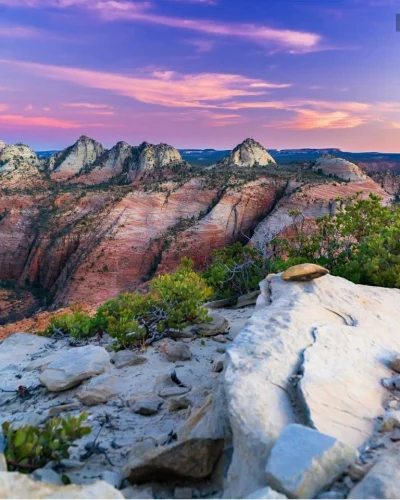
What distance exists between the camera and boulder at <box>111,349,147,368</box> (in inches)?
284

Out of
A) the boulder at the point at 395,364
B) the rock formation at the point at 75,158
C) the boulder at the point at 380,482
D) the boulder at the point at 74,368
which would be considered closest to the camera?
the boulder at the point at 380,482

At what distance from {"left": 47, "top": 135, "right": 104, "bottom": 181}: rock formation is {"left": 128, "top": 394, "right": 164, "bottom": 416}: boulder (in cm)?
6621

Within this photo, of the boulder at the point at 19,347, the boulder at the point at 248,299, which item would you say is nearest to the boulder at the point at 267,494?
the boulder at the point at 19,347

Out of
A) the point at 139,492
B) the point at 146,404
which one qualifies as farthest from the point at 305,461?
the point at 146,404

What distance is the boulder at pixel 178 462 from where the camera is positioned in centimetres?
391

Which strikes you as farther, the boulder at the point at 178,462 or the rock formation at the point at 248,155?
the rock formation at the point at 248,155

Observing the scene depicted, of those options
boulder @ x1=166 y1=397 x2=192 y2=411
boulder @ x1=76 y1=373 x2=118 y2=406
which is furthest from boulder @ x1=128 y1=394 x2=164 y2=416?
boulder @ x1=76 y1=373 x2=118 y2=406

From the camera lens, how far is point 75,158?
7375 cm

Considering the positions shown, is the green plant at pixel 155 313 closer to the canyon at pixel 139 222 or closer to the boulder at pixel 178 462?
the boulder at pixel 178 462

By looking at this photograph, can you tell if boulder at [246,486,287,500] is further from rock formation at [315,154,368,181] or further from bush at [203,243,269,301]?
rock formation at [315,154,368,181]

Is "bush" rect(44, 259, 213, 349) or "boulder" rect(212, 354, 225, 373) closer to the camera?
"boulder" rect(212, 354, 225, 373)

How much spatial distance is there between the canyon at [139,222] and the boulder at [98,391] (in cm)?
2485

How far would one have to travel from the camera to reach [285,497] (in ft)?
9.50

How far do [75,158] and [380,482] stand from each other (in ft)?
250
